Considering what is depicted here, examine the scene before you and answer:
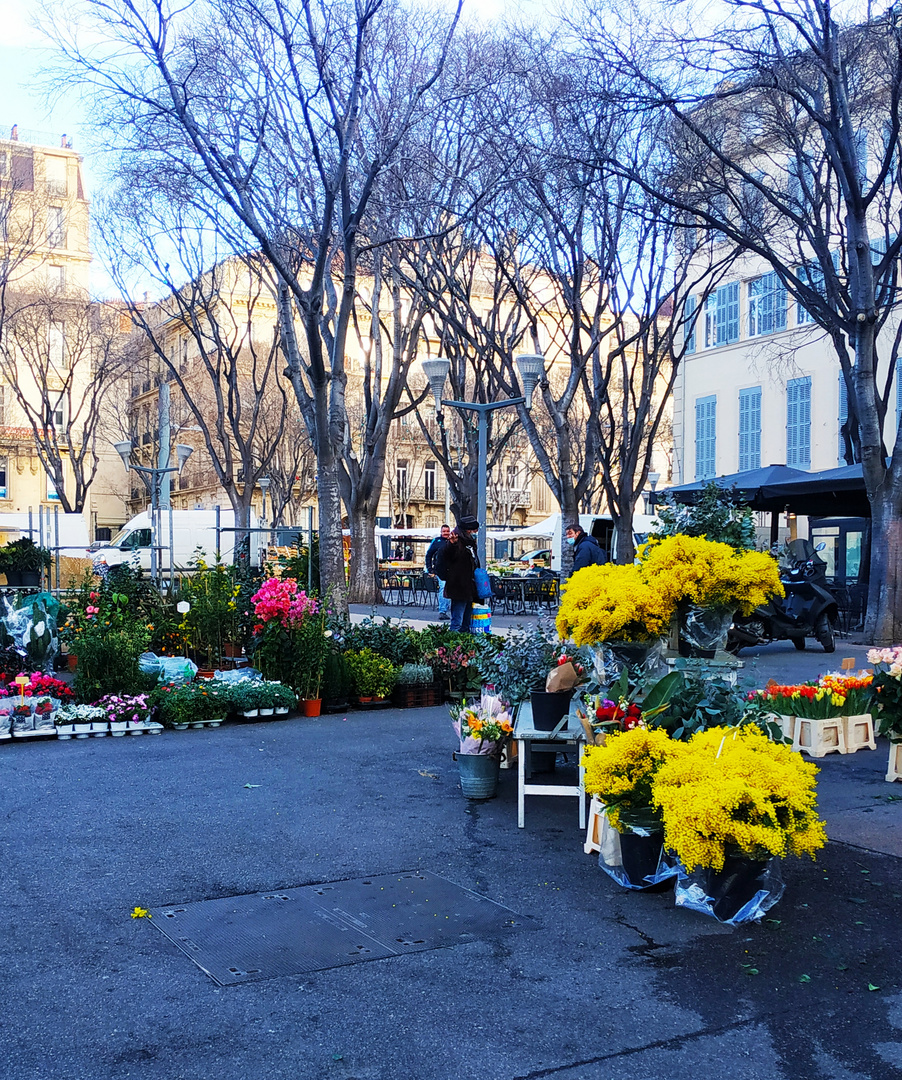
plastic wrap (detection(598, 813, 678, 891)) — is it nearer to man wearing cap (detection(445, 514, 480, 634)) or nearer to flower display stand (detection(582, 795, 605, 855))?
flower display stand (detection(582, 795, 605, 855))

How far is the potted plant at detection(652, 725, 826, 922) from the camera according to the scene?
4.64 m

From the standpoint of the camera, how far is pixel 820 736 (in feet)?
28.3

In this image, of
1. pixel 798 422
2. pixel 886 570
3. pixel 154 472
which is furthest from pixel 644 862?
pixel 798 422

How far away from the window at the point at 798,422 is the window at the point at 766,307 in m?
1.89

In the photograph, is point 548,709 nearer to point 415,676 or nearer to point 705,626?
point 705,626

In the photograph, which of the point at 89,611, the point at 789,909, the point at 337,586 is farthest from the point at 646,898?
the point at 337,586

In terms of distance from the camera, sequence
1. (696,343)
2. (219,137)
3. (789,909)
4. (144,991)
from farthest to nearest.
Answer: (696,343) < (219,137) < (789,909) < (144,991)

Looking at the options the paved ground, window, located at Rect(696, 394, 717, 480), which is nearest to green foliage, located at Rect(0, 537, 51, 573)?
the paved ground

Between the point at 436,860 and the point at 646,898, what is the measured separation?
45.3 inches

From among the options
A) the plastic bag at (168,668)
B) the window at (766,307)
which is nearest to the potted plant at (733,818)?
the plastic bag at (168,668)

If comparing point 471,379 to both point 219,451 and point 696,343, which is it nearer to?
point 696,343

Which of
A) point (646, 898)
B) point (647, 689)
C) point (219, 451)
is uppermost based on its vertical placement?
point (219, 451)

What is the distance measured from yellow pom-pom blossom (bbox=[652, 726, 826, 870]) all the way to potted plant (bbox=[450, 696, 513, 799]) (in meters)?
2.06

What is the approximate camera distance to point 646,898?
5223 mm
